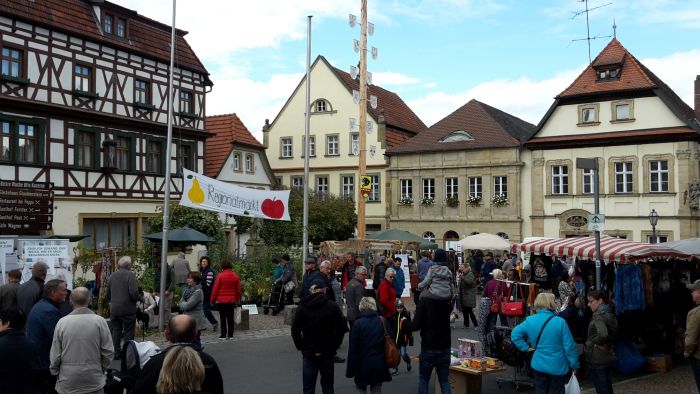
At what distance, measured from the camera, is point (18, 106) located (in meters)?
24.4

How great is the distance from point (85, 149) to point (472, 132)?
2137 centimetres

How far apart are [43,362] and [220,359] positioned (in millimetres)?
4860

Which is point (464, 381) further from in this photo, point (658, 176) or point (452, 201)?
point (452, 201)

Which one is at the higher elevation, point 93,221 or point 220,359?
point 93,221

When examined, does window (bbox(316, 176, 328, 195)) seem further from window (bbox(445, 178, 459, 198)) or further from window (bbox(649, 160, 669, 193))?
window (bbox(649, 160, 669, 193))

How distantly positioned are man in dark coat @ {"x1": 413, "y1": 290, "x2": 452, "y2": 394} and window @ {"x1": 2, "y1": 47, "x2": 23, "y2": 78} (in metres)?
20.8

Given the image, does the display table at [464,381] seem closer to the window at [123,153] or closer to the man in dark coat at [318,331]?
the man in dark coat at [318,331]

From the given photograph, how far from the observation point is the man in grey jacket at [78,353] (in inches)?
261

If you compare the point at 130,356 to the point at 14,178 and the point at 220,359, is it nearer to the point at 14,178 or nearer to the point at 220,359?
the point at 220,359

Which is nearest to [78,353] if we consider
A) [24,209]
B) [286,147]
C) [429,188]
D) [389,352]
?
[389,352]

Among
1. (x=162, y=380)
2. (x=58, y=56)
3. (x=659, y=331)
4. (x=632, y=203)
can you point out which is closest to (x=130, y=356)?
(x=162, y=380)

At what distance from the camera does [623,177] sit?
115ft

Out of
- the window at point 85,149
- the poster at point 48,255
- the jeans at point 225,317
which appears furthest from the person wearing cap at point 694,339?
the window at point 85,149

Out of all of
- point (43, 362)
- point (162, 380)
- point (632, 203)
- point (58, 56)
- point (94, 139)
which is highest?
point (58, 56)
